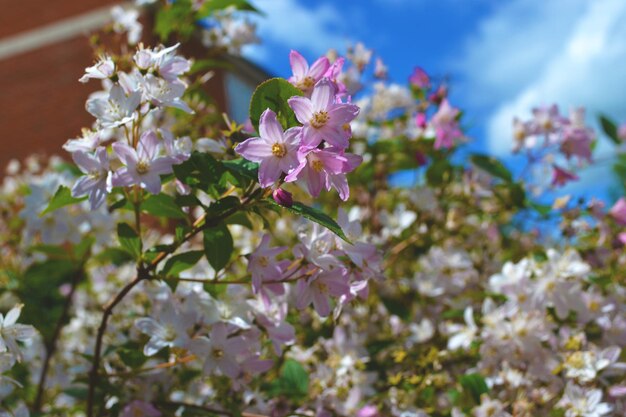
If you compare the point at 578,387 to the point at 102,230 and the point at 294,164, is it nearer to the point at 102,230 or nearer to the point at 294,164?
→ the point at 294,164

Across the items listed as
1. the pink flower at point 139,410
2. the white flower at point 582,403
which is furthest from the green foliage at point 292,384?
the white flower at point 582,403

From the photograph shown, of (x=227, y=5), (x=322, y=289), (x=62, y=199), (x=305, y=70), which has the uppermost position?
(x=227, y=5)

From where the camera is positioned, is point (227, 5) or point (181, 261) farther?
point (227, 5)

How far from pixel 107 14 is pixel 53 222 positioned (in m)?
6.33

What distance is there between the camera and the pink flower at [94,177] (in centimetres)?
77

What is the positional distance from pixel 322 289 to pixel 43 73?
7613 millimetres

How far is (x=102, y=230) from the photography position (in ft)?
4.43

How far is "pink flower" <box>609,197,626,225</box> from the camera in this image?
1416 mm

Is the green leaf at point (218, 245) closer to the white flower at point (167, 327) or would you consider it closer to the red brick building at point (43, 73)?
the white flower at point (167, 327)

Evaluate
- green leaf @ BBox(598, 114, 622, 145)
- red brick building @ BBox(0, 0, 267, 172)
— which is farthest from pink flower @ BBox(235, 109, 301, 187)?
red brick building @ BBox(0, 0, 267, 172)

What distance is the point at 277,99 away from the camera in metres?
0.71

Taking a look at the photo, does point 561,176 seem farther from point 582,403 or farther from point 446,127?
point 582,403

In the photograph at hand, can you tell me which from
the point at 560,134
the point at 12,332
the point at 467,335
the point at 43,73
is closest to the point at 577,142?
the point at 560,134

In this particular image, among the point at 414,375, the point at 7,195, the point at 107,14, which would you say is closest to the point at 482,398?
the point at 414,375
